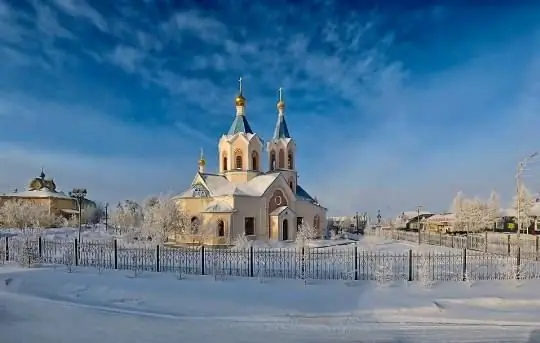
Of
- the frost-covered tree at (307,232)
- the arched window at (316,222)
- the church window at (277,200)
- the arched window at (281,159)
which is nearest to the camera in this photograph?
the frost-covered tree at (307,232)

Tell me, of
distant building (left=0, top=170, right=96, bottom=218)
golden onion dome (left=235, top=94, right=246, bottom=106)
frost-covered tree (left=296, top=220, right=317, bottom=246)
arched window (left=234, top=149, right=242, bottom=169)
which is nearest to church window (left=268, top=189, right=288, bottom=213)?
frost-covered tree (left=296, top=220, right=317, bottom=246)

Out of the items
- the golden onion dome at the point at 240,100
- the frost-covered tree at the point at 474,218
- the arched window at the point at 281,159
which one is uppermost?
the golden onion dome at the point at 240,100

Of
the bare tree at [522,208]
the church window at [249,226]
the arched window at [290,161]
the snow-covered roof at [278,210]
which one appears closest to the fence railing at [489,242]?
the bare tree at [522,208]

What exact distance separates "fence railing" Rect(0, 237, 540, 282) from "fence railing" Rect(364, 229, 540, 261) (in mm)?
2769

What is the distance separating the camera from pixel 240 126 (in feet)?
112

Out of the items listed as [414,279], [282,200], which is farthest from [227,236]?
[414,279]

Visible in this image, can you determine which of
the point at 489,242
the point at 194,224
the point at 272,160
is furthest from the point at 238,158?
the point at 489,242

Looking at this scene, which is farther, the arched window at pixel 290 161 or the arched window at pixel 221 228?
the arched window at pixel 290 161

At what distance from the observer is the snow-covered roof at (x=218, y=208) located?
96.3 feet

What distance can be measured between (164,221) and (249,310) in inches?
755

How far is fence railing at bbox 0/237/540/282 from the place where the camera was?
543 inches

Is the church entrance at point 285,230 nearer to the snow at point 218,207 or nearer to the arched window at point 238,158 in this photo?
the snow at point 218,207

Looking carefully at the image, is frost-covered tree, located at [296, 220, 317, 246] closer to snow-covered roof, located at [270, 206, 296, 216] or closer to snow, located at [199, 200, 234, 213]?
snow-covered roof, located at [270, 206, 296, 216]

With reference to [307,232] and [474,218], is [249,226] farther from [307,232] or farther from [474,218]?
[474,218]
